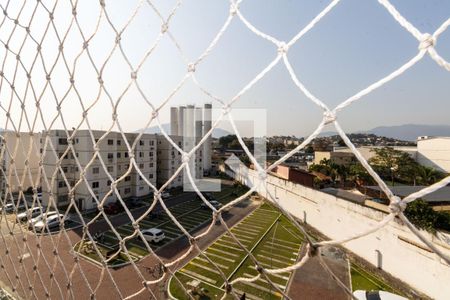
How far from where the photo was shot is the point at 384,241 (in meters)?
4.12

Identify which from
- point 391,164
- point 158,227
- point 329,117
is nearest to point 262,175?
point 329,117

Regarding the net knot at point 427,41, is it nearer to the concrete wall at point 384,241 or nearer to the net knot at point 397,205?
the net knot at point 397,205

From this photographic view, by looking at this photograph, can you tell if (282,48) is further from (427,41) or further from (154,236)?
(154,236)

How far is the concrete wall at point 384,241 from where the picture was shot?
338cm

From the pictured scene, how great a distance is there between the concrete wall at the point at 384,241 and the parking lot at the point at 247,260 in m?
0.73

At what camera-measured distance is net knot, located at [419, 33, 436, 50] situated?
13.4 inches

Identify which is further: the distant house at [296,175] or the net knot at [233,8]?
the distant house at [296,175]

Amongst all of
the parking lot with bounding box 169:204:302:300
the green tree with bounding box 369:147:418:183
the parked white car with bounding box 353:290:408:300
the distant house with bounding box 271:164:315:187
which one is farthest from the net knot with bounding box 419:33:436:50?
the green tree with bounding box 369:147:418:183

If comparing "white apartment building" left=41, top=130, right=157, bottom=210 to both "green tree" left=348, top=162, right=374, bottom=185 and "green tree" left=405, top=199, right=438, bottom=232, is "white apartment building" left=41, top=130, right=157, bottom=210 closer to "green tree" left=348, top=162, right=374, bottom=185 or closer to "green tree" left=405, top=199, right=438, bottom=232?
"green tree" left=405, top=199, right=438, bottom=232

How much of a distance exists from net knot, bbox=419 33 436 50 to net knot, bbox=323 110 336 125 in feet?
0.43

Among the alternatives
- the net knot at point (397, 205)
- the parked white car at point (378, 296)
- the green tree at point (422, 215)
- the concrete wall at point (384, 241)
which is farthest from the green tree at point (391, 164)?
the net knot at point (397, 205)

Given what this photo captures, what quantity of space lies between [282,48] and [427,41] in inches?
9.1

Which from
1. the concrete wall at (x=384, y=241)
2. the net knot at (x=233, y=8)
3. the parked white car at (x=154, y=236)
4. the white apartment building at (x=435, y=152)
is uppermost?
the net knot at (x=233, y=8)

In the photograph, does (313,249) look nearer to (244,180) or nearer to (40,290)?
(40,290)
